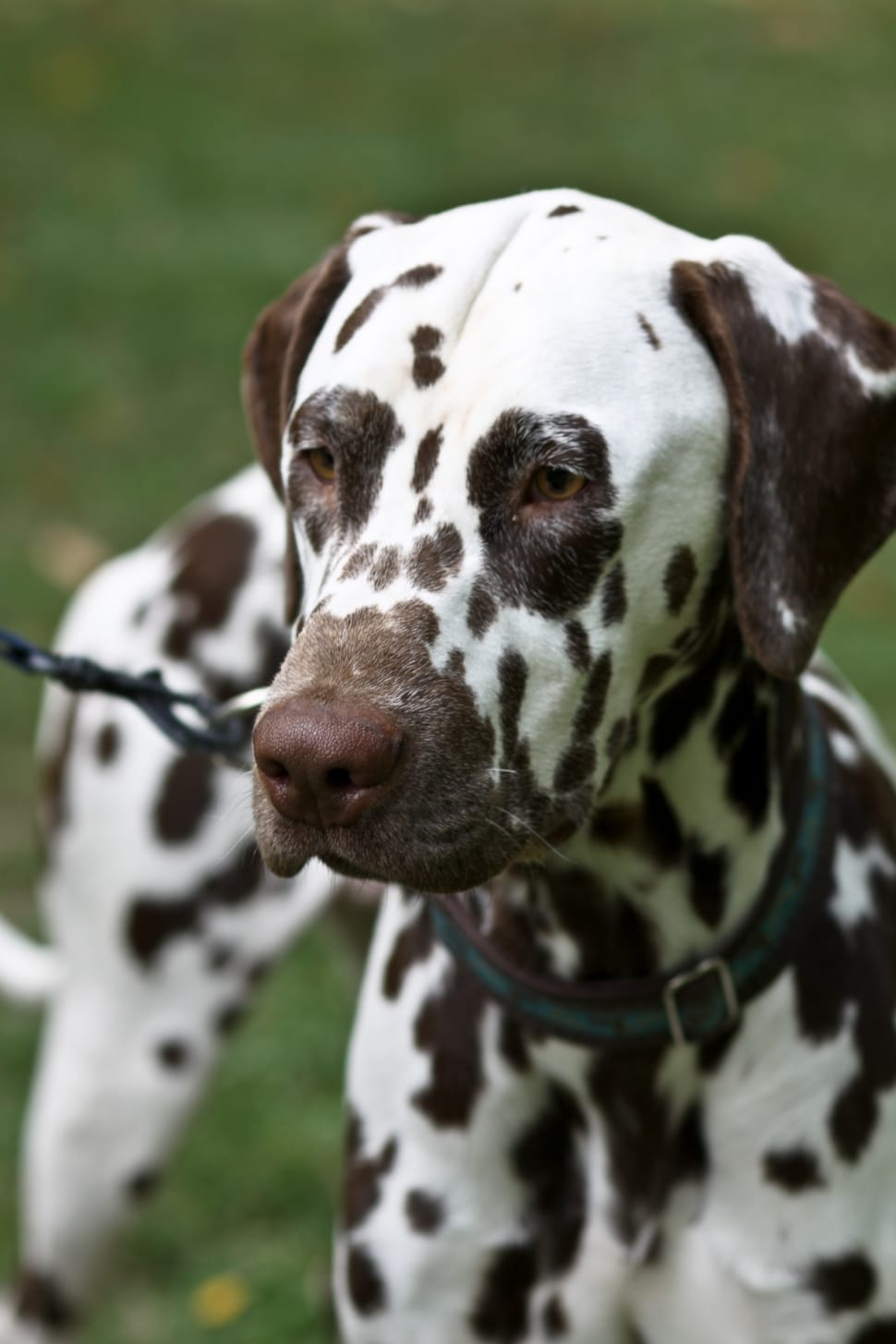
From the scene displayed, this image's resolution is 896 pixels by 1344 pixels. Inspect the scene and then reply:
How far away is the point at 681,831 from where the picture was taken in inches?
119

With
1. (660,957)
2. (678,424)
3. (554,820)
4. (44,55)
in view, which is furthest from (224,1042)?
(44,55)

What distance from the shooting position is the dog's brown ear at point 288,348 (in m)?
3.06

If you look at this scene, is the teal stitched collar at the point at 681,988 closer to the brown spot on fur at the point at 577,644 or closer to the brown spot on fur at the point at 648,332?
the brown spot on fur at the point at 577,644

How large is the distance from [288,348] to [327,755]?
0.85 metres

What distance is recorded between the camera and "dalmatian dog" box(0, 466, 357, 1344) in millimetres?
3982

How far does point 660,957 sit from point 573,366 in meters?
0.92

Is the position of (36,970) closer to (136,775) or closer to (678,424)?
(136,775)

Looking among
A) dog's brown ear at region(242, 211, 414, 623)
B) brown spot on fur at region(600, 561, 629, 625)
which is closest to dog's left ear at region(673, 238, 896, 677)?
brown spot on fur at region(600, 561, 629, 625)

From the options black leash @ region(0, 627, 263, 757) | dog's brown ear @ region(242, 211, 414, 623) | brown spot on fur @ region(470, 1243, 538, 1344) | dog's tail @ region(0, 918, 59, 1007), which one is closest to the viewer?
dog's brown ear @ region(242, 211, 414, 623)

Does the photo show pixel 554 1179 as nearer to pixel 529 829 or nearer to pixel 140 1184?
pixel 529 829

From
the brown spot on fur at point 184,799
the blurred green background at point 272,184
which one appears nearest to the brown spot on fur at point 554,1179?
the brown spot on fur at point 184,799

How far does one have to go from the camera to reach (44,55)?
45.1 feet

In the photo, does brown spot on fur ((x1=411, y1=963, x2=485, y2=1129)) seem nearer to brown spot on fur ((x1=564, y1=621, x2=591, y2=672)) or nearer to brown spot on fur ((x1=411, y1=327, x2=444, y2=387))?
brown spot on fur ((x1=564, y1=621, x2=591, y2=672))

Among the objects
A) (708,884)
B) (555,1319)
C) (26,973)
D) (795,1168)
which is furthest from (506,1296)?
(26,973)
